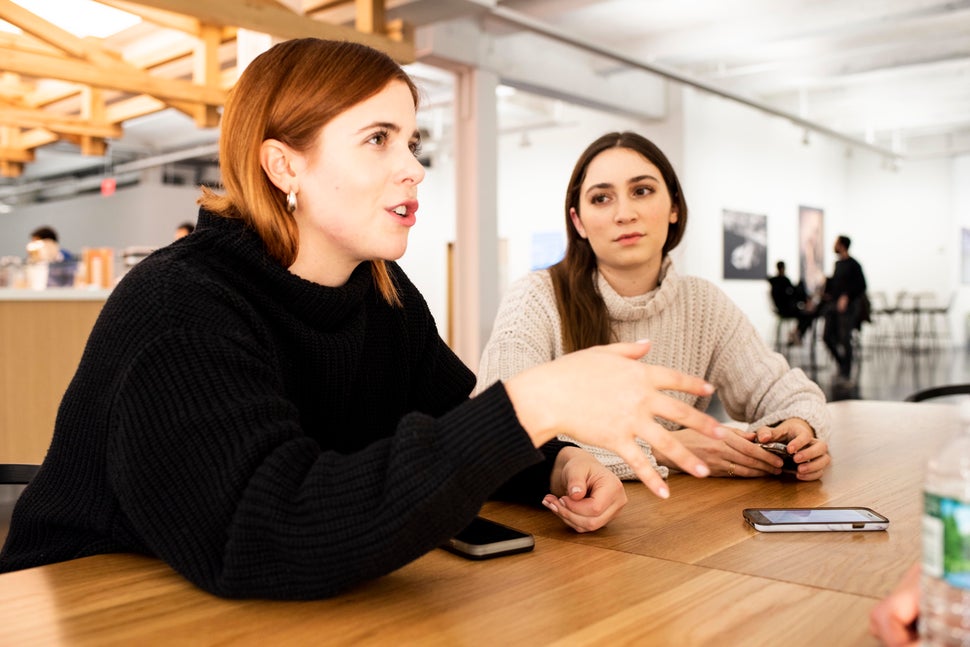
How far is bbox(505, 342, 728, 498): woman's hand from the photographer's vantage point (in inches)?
33.1

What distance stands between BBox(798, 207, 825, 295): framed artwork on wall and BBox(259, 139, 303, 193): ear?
13420 millimetres

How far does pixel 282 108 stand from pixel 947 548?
932 millimetres

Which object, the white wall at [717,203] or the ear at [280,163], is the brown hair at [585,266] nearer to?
the ear at [280,163]

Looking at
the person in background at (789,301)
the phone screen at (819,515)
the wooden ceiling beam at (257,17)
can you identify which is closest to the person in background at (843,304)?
the person in background at (789,301)

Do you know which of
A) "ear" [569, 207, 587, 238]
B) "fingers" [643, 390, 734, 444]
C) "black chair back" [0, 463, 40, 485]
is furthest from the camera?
"ear" [569, 207, 587, 238]

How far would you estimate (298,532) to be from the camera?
0.85m

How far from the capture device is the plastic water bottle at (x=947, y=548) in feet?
2.00

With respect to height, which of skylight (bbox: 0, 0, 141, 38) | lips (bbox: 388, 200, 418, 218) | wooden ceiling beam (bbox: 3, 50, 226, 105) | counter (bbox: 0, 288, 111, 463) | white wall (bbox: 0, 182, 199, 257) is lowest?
counter (bbox: 0, 288, 111, 463)

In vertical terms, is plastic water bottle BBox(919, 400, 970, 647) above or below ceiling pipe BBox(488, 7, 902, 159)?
below

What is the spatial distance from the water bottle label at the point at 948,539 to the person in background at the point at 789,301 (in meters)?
11.5

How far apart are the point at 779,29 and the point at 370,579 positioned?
824 cm

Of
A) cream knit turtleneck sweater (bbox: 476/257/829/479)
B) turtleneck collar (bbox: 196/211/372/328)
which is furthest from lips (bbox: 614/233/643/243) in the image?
turtleneck collar (bbox: 196/211/372/328)

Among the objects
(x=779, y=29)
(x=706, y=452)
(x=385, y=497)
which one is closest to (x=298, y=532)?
(x=385, y=497)

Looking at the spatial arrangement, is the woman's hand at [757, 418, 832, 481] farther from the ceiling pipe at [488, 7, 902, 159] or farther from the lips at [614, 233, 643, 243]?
the ceiling pipe at [488, 7, 902, 159]
